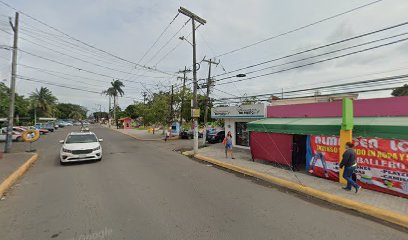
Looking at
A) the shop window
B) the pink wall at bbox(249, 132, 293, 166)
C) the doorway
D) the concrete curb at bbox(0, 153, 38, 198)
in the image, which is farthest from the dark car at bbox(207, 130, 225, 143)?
the concrete curb at bbox(0, 153, 38, 198)

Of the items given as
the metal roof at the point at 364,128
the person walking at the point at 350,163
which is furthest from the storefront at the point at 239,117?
the person walking at the point at 350,163

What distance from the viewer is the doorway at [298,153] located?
35.6 ft

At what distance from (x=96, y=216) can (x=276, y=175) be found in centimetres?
684

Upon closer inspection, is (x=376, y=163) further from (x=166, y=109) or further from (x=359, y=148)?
(x=166, y=109)

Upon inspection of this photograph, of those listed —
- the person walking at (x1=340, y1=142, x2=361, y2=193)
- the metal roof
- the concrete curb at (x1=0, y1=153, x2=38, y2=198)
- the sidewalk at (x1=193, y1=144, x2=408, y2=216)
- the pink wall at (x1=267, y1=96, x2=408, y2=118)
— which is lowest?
the concrete curb at (x1=0, y1=153, x2=38, y2=198)

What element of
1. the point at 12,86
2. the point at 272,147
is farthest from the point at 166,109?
the point at 272,147

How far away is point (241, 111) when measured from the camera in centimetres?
1714

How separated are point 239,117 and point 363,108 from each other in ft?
28.2

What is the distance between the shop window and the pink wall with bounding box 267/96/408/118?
5037mm

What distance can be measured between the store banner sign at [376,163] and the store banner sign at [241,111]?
21.1 feet

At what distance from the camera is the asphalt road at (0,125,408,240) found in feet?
14.9

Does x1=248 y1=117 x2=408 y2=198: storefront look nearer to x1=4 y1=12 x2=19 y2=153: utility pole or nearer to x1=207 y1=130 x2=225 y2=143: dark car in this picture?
x1=207 y1=130 x2=225 y2=143: dark car

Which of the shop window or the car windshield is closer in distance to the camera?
the car windshield

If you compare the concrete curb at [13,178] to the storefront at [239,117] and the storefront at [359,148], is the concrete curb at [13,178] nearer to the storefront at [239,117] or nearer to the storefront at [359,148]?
the storefront at [359,148]
